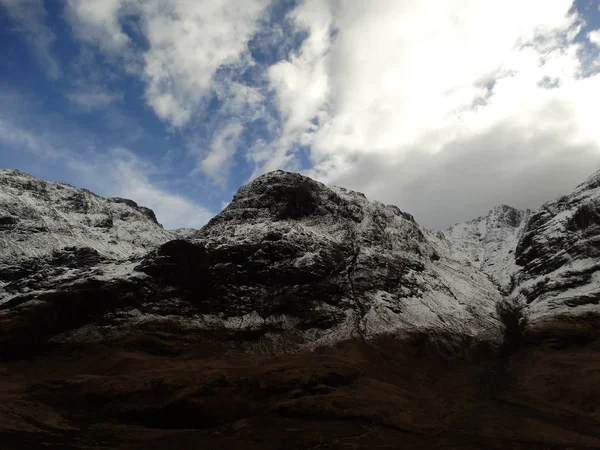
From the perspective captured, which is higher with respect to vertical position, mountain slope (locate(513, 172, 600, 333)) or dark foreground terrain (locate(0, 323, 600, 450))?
mountain slope (locate(513, 172, 600, 333))

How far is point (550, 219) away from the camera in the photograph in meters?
133

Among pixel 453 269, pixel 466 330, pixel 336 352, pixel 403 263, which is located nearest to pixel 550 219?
pixel 453 269

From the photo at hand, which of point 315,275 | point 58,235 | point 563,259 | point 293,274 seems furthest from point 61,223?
point 563,259

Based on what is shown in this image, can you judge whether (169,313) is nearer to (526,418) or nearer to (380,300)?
(380,300)

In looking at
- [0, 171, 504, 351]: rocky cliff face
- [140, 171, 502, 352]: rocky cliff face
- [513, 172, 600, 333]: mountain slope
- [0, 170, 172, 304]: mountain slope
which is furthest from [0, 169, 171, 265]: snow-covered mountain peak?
[513, 172, 600, 333]: mountain slope

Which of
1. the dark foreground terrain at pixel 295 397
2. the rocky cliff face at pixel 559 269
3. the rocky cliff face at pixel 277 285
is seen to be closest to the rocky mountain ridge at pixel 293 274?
the rocky cliff face at pixel 277 285

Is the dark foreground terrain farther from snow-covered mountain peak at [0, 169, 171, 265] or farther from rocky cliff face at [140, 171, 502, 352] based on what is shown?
snow-covered mountain peak at [0, 169, 171, 265]

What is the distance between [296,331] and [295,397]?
85.2 ft

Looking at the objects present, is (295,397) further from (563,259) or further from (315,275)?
(563,259)

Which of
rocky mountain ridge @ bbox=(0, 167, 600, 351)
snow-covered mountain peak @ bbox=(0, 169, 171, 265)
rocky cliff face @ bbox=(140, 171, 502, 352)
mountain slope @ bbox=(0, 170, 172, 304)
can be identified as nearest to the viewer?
rocky mountain ridge @ bbox=(0, 167, 600, 351)

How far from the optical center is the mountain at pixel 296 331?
50.9 meters

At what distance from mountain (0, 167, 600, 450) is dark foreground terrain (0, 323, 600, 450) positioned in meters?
0.31

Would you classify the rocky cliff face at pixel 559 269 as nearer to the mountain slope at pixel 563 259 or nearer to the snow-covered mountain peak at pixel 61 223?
the mountain slope at pixel 563 259

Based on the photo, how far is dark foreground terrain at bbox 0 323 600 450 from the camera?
1834 inches
